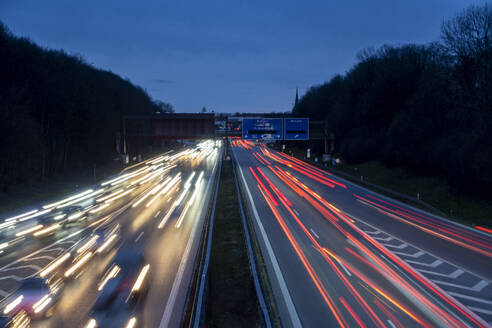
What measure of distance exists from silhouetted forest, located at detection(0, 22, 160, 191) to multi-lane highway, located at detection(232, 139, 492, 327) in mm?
25642

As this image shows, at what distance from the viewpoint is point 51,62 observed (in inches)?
2189

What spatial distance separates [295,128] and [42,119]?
39104 mm

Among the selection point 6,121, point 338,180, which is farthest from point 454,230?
point 6,121

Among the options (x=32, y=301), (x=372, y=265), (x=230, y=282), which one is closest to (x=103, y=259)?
(x=32, y=301)

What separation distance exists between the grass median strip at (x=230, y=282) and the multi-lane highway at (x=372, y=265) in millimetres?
1124

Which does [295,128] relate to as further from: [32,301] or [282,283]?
[32,301]

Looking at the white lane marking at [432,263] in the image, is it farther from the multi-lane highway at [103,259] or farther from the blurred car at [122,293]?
the blurred car at [122,293]

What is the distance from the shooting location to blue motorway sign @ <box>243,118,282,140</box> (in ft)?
188

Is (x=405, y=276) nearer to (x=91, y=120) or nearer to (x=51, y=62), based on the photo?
(x=91, y=120)

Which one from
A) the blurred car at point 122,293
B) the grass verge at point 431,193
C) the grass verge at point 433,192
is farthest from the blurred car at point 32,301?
the grass verge at point 433,192

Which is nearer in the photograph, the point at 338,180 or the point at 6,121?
the point at 6,121

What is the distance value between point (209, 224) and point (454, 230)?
17404 millimetres

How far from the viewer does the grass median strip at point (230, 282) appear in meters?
11.4

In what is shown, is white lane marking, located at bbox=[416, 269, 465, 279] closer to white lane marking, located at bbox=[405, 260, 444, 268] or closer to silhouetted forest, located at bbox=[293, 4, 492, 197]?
white lane marking, located at bbox=[405, 260, 444, 268]
